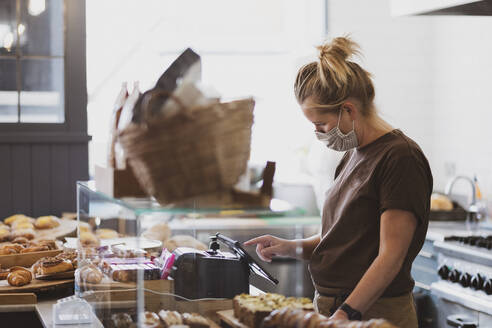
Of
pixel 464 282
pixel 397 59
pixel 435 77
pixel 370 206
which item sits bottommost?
pixel 464 282

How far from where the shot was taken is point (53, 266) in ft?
8.37

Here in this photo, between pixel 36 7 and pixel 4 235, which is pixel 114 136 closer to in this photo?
pixel 4 235

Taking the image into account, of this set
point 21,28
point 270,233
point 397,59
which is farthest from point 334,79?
point 397,59

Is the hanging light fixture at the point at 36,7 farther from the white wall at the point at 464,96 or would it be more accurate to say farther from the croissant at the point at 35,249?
the white wall at the point at 464,96

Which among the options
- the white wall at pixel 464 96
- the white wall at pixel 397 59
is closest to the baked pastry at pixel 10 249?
the white wall at pixel 464 96

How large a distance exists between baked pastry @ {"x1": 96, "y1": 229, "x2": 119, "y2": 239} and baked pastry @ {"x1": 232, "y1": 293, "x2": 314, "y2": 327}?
0.42 m

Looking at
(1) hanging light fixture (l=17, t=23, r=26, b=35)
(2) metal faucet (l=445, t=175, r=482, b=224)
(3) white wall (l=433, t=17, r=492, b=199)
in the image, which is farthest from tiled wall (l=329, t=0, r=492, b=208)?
(1) hanging light fixture (l=17, t=23, r=26, b=35)

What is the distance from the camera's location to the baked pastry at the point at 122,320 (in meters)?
1.56

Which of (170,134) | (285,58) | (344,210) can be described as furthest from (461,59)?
(170,134)

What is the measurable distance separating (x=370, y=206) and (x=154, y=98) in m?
0.85

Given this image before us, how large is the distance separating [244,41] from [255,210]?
196 inches

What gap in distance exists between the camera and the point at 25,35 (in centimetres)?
433

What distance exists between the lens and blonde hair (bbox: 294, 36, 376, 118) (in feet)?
6.29

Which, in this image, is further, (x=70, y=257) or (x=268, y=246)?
(x=70, y=257)
